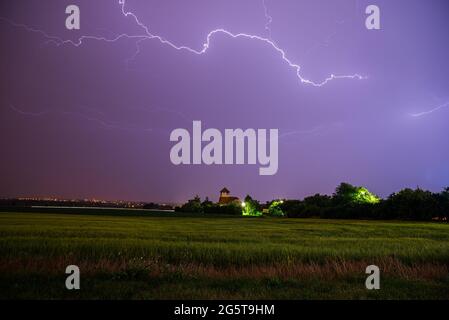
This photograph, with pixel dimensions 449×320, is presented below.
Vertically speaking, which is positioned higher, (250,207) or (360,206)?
(360,206)

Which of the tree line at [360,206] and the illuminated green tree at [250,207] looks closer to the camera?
the tree line at [360,206]

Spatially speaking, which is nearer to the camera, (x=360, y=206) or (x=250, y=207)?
(x=360, y=206)

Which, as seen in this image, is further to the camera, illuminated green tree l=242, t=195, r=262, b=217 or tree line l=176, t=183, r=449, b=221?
illuminated green tree l=242, t=195, r=262, b=217

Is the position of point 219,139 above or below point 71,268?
above

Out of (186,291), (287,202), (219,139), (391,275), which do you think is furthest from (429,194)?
(186,291)
